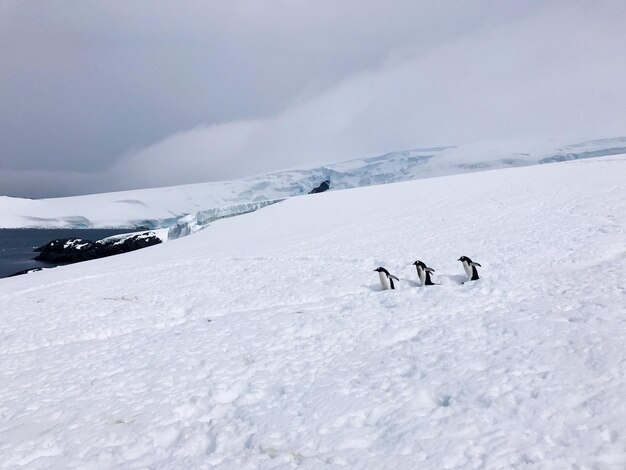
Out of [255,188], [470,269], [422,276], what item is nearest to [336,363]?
[422,276]

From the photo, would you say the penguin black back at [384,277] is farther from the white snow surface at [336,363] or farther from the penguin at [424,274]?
the penguin at [424,274]

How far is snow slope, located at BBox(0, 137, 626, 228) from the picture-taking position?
95500 mm

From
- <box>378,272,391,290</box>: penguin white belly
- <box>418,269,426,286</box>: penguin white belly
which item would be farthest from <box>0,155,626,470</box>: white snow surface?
<box>418,269,426,286</box>: penguin white belly

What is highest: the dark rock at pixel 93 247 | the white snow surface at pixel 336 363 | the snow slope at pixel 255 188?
the snow slope at pixel 255 188

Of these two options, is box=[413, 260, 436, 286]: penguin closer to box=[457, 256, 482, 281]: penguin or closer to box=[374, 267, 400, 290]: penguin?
box=[374, 267, 400, 290]: penguin

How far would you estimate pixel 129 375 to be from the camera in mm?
6059

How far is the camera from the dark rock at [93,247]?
1679 inches

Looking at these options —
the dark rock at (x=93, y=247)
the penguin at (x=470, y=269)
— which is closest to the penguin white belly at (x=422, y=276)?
the penguin at (x=470, y=269)

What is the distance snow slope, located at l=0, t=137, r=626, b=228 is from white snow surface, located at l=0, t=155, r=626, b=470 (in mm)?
81466

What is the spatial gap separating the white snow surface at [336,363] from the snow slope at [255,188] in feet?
267

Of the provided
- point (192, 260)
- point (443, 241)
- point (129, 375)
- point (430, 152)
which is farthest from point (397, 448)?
point (430, 152)

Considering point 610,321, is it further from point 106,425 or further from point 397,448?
point 106,425

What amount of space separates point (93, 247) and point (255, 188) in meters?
53.4

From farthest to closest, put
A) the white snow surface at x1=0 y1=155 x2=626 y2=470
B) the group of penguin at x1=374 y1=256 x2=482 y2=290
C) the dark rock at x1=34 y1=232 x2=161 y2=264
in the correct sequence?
the dark rock at x1=34 y1=232 x2=161 y2=264 < the group of penguin at x1=374 y1=256 x2=482 y2=290 < the white snow surface at x1=0 y1=155 x2=626 y2=470
